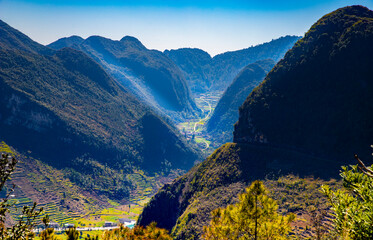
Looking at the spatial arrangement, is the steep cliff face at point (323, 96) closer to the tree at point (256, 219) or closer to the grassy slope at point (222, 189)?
the grassy slope at point (222, 189)

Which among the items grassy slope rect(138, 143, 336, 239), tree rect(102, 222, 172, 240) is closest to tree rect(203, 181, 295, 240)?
tree rect(102, 222, 172, 240)

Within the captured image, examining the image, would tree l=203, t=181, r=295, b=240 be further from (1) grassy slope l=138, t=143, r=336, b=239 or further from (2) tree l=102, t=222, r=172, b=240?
(1) grassy slope l=138, t=143, r=336, b=239

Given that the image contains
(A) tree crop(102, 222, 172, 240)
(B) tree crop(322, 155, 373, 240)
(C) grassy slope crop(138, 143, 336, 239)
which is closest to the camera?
(B) tree crop(322, 155, 373, 240)

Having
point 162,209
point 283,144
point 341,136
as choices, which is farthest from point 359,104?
point 162,209

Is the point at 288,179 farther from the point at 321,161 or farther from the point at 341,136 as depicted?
the point at 341,136

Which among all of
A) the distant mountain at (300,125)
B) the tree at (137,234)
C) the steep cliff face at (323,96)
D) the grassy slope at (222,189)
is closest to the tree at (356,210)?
the tree at (137,234)

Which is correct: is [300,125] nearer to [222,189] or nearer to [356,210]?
[222,189]
